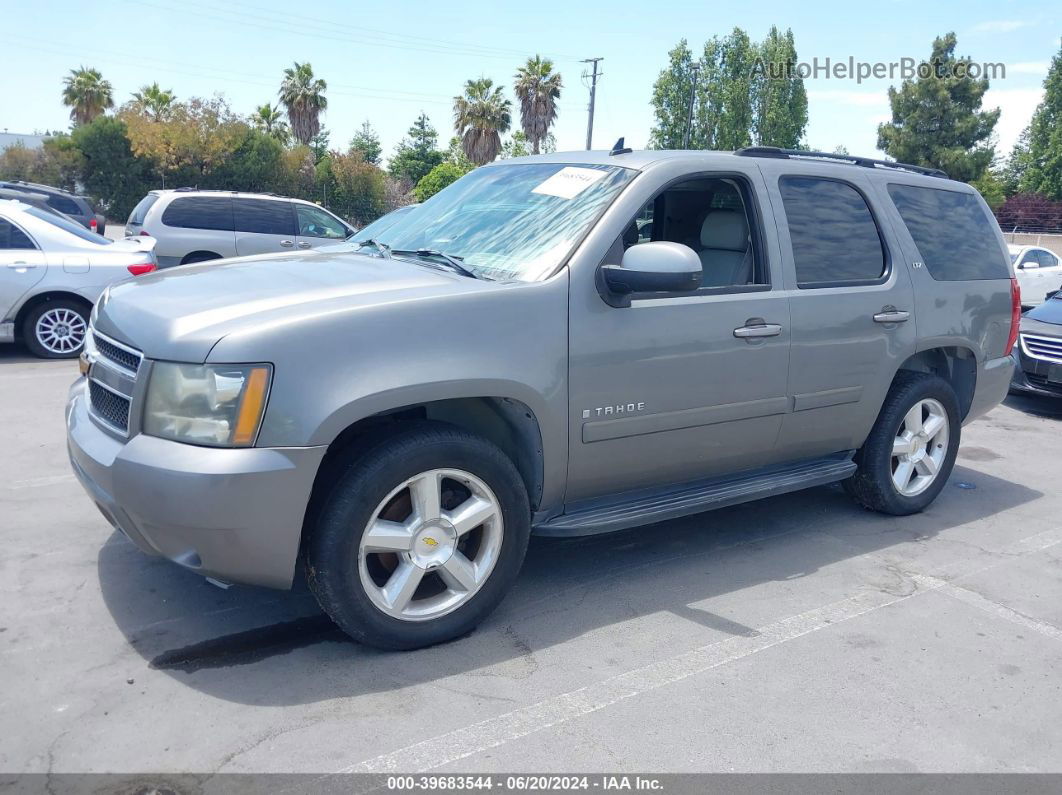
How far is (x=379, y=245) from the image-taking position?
14.4 feet

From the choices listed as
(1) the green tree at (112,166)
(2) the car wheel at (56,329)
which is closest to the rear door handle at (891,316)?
(2) the car wheel at (56,329)

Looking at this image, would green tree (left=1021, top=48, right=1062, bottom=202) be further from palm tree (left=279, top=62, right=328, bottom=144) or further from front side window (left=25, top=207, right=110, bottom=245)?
front side window (left=25, top=207, right=110, bottom=245)

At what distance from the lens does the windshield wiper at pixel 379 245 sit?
4203 millimetres

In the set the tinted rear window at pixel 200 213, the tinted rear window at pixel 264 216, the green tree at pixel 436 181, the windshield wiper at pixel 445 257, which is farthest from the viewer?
the green tree at pixel 436 181

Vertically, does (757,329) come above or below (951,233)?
below

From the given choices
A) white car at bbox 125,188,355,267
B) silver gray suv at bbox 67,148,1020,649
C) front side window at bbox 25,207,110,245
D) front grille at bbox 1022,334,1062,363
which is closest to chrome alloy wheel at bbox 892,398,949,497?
silver gray suv at bbox 67,148,1020,649

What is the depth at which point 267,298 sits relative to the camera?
328 cm

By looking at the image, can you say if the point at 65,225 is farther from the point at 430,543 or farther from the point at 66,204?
the point at 66,204

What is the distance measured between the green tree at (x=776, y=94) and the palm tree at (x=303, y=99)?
27.7 meters

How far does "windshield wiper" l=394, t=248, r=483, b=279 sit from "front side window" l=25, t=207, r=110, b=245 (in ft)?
21.4

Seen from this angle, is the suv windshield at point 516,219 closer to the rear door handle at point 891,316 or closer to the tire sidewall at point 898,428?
the rear door handle at point 891,316

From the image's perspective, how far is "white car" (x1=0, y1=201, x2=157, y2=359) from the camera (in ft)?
28.9

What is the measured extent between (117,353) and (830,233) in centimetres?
342

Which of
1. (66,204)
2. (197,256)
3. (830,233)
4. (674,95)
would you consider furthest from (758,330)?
(674,95)
